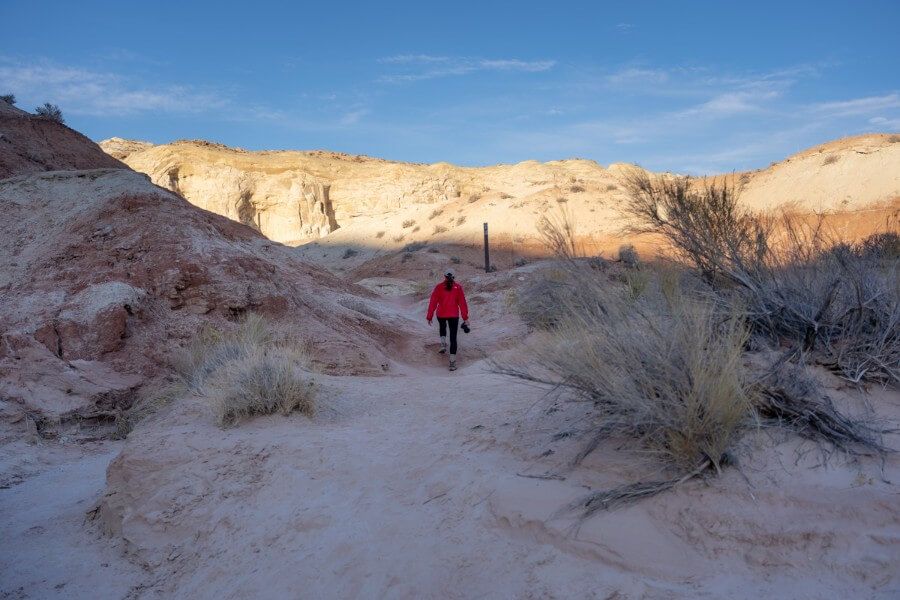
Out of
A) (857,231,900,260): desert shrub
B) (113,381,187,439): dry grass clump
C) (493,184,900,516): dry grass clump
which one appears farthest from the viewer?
(113,381,187,439): dry grass clump

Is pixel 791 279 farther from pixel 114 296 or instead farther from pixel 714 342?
pixel 114 296

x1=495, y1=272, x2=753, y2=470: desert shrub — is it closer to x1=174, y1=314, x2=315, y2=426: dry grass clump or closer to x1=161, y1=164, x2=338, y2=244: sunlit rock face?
x1=174, y1=314, x2=315, y2=426: dry grass clump

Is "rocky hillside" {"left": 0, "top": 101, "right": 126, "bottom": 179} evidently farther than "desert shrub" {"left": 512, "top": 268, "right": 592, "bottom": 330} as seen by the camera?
Yes

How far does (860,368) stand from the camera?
4238mm

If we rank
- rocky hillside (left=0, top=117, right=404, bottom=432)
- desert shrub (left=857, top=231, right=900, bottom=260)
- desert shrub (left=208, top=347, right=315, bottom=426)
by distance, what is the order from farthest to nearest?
rocky hillside (left=0, top=117, right=404, bottom=432) < desert shrub (left=857, top=231, right=900, bottom=260) < desert shrub (left=208, top=347, right=315, bottom=426)

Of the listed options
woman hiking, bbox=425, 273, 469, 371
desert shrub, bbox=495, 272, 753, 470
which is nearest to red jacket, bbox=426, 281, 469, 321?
woman hiking, bbox=425, 273, 469, 371

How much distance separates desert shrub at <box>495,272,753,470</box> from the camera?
3.16m

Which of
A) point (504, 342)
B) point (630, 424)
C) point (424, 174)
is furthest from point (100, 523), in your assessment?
point (424, 174)

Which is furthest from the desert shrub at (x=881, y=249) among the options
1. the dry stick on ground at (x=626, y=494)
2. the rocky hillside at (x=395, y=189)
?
the rocky hillside at (x=395, y=189)

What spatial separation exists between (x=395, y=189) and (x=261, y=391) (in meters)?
41.2

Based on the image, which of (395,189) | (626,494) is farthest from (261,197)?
(626,494)

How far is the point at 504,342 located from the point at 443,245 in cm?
1804

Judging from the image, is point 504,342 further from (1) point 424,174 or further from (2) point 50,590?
(1) point 424,174

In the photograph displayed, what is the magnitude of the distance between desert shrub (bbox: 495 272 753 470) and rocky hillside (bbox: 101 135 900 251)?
2159 centimetres
